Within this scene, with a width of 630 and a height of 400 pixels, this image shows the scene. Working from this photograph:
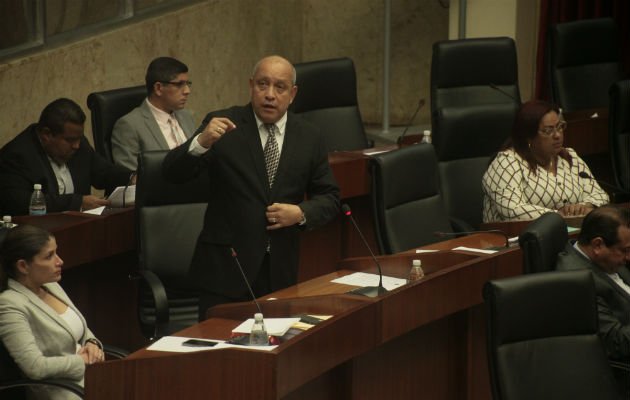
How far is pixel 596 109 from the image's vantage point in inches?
235

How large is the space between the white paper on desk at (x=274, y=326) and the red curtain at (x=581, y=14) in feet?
13.5

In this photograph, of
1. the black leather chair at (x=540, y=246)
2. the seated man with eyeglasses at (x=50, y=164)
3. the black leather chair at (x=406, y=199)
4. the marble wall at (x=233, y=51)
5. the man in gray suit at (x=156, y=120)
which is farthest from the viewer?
the marble wall at (x=233, y=51)

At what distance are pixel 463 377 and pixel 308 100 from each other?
195 centimetres

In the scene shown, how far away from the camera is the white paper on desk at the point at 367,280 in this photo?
3.42 metres

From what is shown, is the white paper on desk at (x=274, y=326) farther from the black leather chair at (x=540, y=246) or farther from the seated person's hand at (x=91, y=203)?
the seated person's hand at (x=91, y=203)

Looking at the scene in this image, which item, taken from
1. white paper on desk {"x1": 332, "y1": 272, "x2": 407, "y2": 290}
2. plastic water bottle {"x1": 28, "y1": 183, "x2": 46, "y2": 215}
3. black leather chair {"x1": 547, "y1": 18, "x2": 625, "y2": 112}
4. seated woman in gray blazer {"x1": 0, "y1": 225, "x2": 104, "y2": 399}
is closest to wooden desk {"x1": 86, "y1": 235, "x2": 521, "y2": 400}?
white paper on desk {"x1": 332, "y1": 272, "x2": 407, "y2": 290}

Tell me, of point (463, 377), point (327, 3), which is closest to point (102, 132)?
point (463, 377)

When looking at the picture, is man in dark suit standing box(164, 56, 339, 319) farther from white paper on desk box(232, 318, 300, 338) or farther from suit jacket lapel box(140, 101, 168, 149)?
suit jacket lapel box(140, 101, 168, 149)

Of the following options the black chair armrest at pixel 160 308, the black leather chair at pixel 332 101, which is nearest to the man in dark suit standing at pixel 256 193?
the black chair armrest at pixel 160 308

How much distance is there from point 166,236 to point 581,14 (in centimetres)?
370

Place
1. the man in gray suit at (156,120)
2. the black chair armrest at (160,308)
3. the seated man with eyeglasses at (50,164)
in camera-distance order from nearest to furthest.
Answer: the black chair armrest at (160,308), the seated man with eyeglasses at (50,164), the man in gray suit at (156,120)

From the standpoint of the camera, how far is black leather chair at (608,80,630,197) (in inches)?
210

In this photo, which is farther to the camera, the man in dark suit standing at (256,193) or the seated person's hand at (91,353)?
the man in dark suit standing at (256,193)

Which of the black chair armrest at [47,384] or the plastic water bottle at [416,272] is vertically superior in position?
the plastic water bottle at [416,272]
